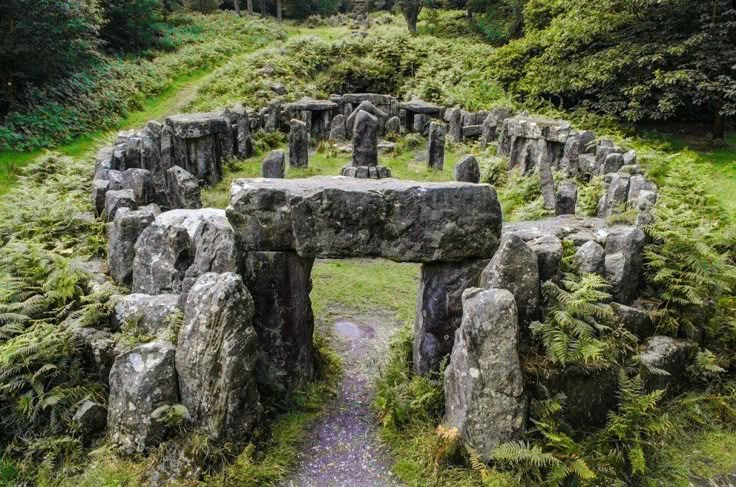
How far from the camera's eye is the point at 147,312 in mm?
6793

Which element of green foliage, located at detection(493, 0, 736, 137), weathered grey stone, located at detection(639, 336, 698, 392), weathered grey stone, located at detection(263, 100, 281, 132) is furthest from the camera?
weathered grey stone, located at detection(263, 100, 281, 132)

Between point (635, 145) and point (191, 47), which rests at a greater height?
point (191, 47)

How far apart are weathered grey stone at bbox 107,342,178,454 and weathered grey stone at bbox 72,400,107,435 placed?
0.35 metres

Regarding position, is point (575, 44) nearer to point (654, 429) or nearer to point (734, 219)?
point (734, 219)

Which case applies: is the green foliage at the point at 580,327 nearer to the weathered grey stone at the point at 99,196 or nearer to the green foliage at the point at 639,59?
the weathered grey stone at the point at 99,196

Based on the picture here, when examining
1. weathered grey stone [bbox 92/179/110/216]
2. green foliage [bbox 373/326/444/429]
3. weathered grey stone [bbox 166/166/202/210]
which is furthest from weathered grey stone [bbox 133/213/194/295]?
weathered grey stone [bbox 166/166/202/210]

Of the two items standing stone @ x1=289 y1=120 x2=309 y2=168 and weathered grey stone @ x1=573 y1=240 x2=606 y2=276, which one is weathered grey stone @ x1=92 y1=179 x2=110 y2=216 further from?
standing stone @ x1=289 y1=120 x2=309 y2=168

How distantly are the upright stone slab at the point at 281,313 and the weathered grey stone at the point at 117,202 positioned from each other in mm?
3471

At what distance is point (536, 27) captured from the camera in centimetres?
2744

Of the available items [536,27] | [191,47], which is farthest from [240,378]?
[191,47]

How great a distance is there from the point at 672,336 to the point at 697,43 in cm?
1460

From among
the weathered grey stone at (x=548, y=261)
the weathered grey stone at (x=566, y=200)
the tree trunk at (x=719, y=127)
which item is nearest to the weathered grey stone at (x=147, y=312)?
the weathered grey stone at (x=548, y=261)

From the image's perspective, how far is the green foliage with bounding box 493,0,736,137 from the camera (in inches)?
700

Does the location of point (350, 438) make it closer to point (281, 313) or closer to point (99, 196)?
point (281, 313)
